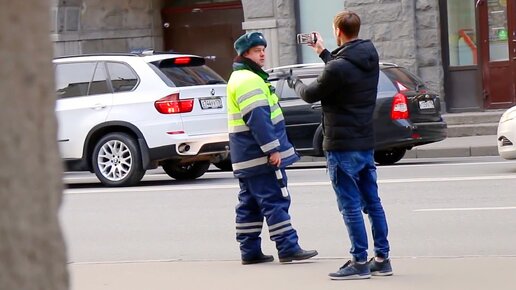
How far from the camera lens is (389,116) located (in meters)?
15.8

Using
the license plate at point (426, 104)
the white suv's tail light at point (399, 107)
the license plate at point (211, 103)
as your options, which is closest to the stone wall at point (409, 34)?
the license plate at point (426, 104)

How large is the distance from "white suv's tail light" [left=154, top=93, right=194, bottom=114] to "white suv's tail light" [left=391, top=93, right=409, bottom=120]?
3306mm

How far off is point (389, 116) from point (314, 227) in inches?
231

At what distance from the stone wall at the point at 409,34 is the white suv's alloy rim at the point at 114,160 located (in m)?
7.82

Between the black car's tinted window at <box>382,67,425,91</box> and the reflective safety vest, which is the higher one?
the black car's tinted window at <box>382,67,425,91</box>

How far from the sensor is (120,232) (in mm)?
10648

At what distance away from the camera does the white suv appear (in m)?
13.9

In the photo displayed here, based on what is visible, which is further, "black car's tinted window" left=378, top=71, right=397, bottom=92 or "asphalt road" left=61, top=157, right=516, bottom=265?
"black car's tinted window" left=378, top=71, right=397, bottom=92

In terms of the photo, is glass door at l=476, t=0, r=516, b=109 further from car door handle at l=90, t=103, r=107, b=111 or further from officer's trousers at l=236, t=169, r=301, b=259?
officer's trousers at l=236, t=169, r=301, b=259

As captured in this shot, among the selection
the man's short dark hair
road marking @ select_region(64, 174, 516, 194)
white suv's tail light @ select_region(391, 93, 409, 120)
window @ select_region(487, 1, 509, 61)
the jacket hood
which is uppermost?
window @ select_region(487, 1, 509, 61)

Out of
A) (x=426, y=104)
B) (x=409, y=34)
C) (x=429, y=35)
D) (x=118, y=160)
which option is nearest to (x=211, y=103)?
(x=118, y=160)

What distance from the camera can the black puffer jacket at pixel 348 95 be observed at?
7195 mm

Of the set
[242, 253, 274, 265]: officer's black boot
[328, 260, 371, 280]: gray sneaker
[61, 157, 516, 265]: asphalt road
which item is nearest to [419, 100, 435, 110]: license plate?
[61, 157, 516, 265]: asphalt road

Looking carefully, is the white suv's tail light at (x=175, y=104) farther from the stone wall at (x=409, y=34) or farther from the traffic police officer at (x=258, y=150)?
the stone wall at (x=409, y=34)
